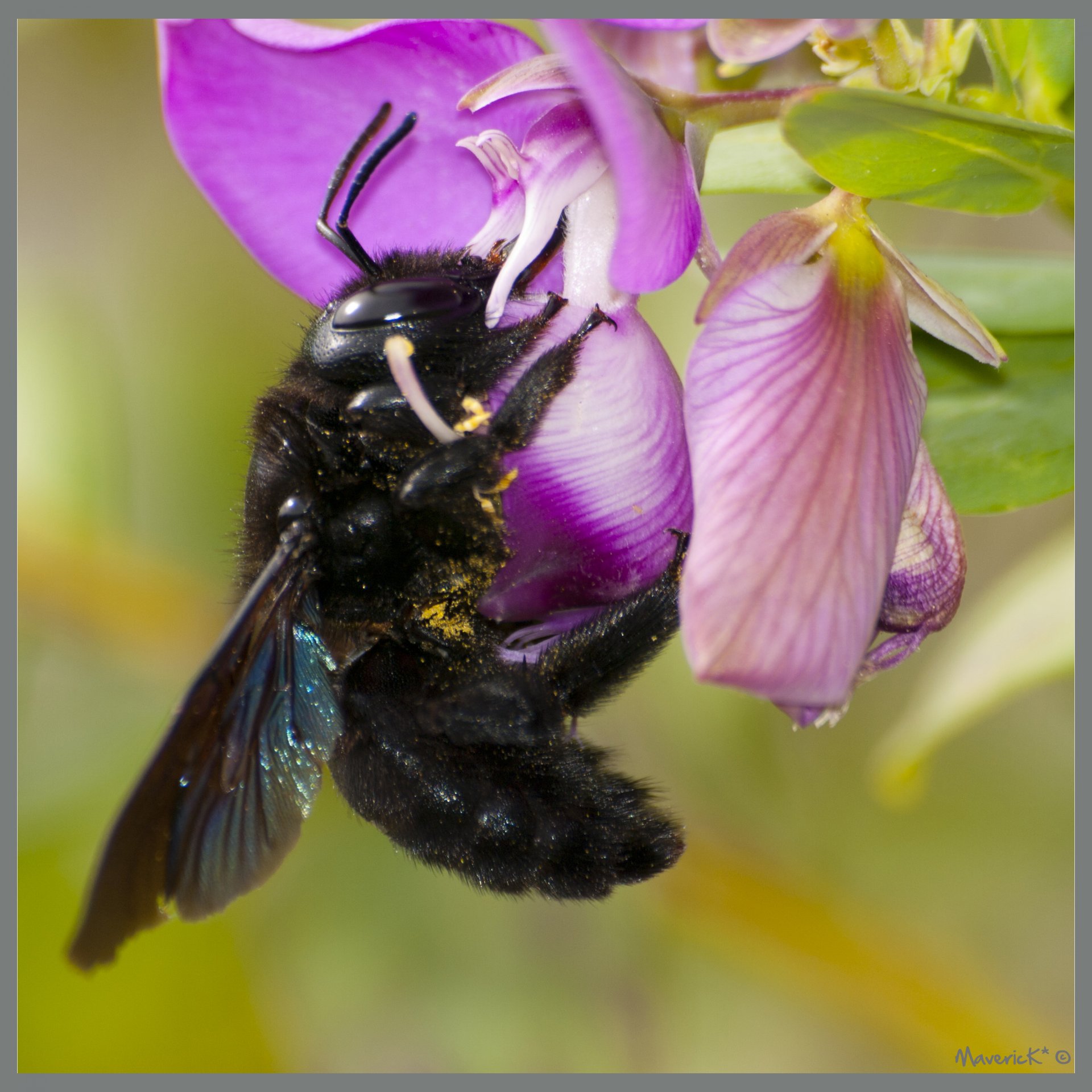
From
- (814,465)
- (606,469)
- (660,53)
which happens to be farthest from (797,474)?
(660,53)

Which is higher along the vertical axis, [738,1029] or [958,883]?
[958,883]

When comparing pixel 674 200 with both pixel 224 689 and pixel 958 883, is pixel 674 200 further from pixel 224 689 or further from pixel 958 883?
pixel 958 883

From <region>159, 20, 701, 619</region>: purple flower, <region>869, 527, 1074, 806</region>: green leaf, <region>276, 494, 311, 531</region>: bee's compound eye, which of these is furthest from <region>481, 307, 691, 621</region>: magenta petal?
<region>869, 527, 1074, 806</region>: green leaf

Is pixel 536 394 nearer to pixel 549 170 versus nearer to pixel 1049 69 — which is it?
pixel 549 170

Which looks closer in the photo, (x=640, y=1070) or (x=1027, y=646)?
(x=1027, y=646)

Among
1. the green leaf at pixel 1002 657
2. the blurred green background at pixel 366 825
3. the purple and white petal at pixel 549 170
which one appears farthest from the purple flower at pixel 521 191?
the blurred green background at pixel 366 825

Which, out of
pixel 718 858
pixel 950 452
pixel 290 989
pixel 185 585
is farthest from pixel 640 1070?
pixel 950 452
